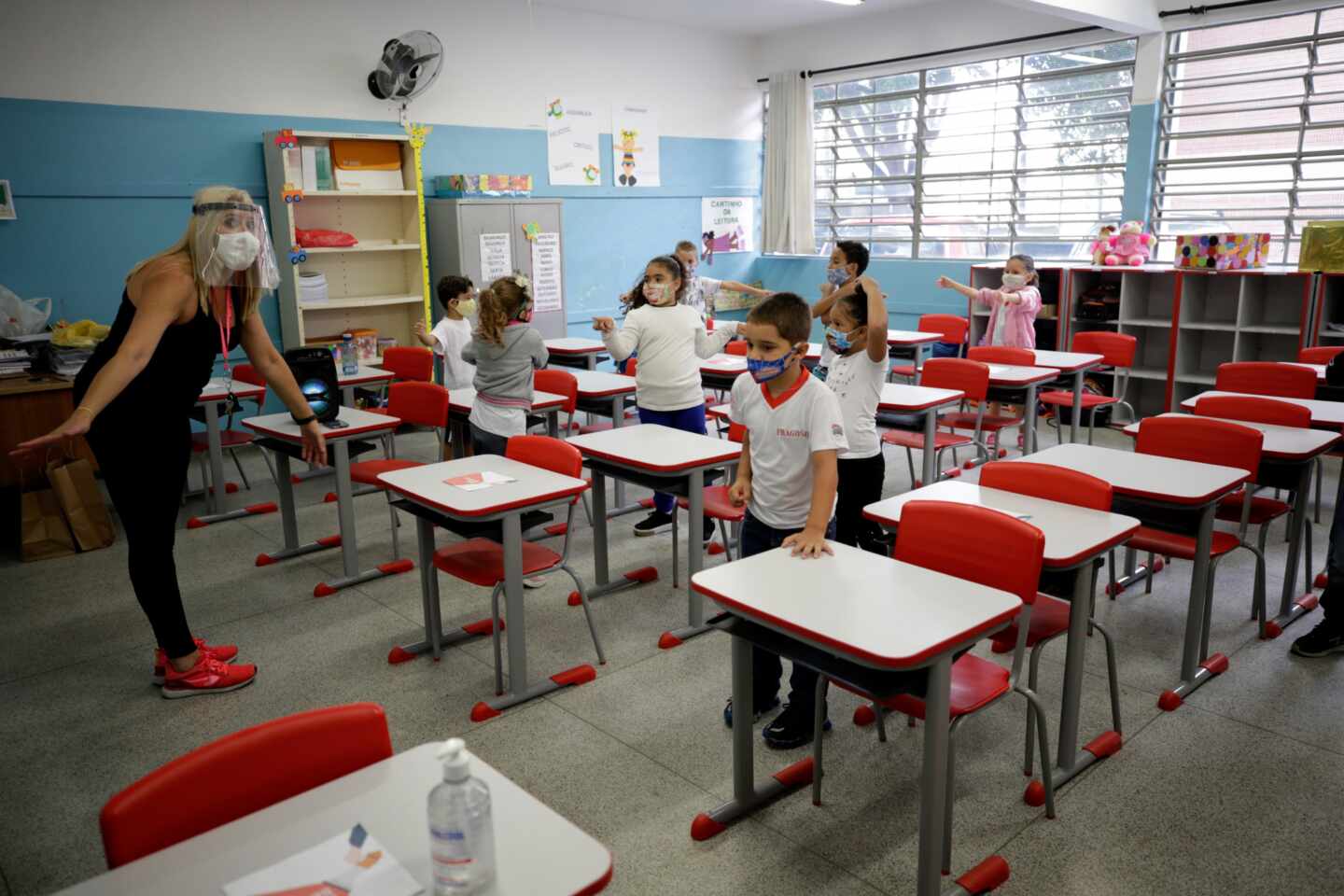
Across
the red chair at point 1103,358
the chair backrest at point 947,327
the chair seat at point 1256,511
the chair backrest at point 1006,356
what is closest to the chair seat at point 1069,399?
the red chair at point 1103,358

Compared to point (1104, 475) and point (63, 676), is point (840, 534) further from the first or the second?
point (63, 676)

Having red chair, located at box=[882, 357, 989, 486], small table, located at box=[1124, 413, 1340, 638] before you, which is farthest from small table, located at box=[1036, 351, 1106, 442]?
small table, located at box=[1124, 413, 1340, 638]

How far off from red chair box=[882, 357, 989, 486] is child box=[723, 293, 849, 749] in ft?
7.41

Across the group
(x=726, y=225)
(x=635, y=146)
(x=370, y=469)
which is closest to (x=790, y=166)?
(x=726, y=225)

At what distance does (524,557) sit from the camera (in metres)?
3.30

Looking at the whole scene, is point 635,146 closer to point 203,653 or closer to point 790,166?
point 790,166

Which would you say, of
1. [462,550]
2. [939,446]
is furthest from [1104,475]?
A: [462,550]

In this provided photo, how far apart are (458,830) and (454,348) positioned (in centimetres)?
464

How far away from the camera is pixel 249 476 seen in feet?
20.4

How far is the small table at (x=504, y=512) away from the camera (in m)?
3.02

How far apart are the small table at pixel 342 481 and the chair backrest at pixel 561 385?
852 millimetres

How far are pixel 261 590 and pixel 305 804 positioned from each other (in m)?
3.14

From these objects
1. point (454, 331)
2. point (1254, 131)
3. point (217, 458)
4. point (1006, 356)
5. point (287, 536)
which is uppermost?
point (1254, 131)

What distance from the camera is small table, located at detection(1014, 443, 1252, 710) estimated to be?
115 inches
